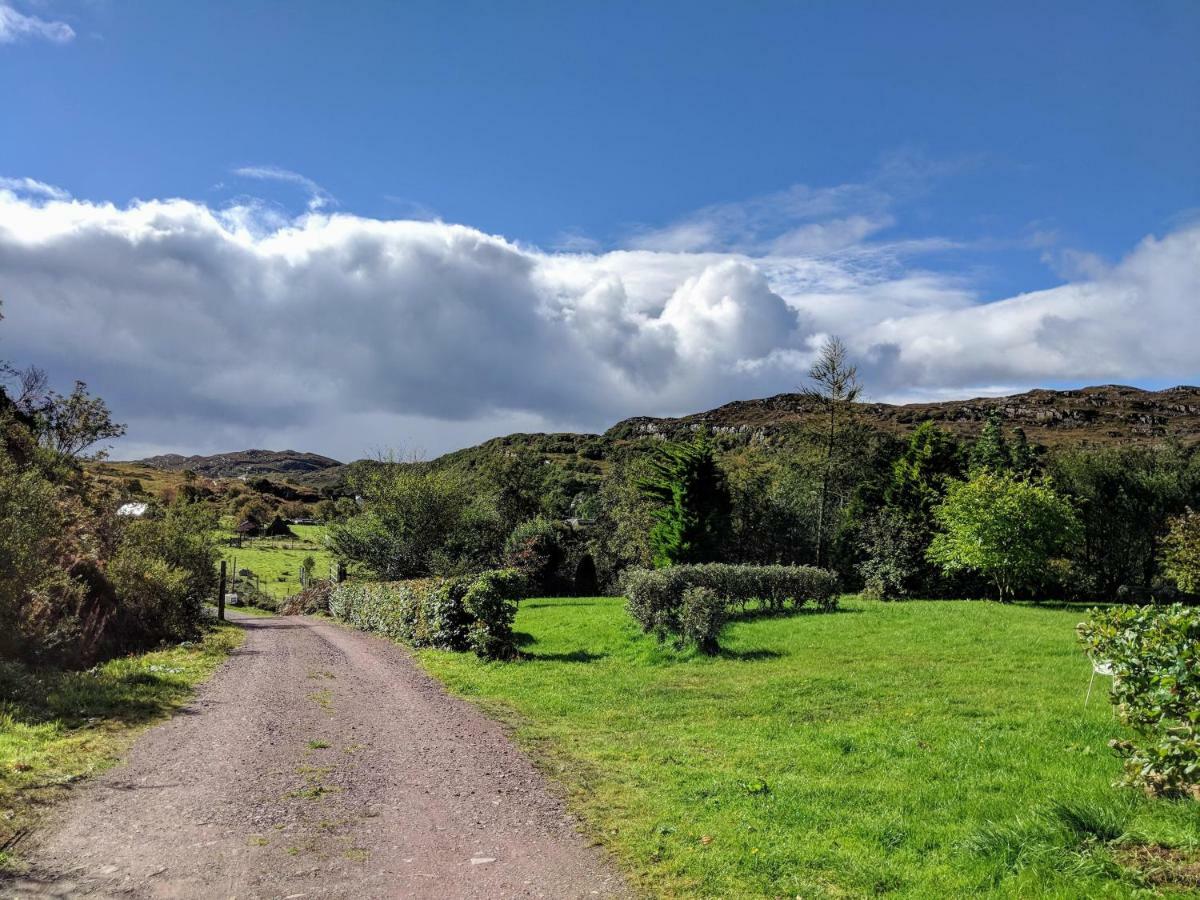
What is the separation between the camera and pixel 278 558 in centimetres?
7169

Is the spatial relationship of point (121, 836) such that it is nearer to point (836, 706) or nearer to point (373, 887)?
point (373, 887)

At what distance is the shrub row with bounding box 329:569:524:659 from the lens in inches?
763

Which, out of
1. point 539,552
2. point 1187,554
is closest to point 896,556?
point 1187,554

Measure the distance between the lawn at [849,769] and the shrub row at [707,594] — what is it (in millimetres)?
1011

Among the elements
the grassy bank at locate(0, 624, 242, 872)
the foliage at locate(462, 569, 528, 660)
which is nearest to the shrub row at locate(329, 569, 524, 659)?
the foliage at locate(462, 569, 528, 660)

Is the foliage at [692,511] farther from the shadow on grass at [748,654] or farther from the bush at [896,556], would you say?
the shadow on grass at [748,654]

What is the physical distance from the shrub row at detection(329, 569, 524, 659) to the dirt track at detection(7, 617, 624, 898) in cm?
714

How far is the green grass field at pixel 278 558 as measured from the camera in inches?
2231

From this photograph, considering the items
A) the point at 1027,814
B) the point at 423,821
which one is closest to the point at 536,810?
the point at 423,821

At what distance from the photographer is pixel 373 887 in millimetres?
5582

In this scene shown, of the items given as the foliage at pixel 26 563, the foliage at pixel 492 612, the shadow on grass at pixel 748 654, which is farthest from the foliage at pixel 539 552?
the foliage at pixel 26 563

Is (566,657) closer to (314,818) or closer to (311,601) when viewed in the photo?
(314,818)

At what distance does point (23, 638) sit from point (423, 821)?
11145mm

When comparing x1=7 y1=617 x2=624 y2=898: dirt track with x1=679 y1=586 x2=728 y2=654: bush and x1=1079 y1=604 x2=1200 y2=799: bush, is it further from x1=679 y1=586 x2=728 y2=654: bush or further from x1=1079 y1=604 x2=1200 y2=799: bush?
x1=679 y1=586 x2=728 y2=654: bush
